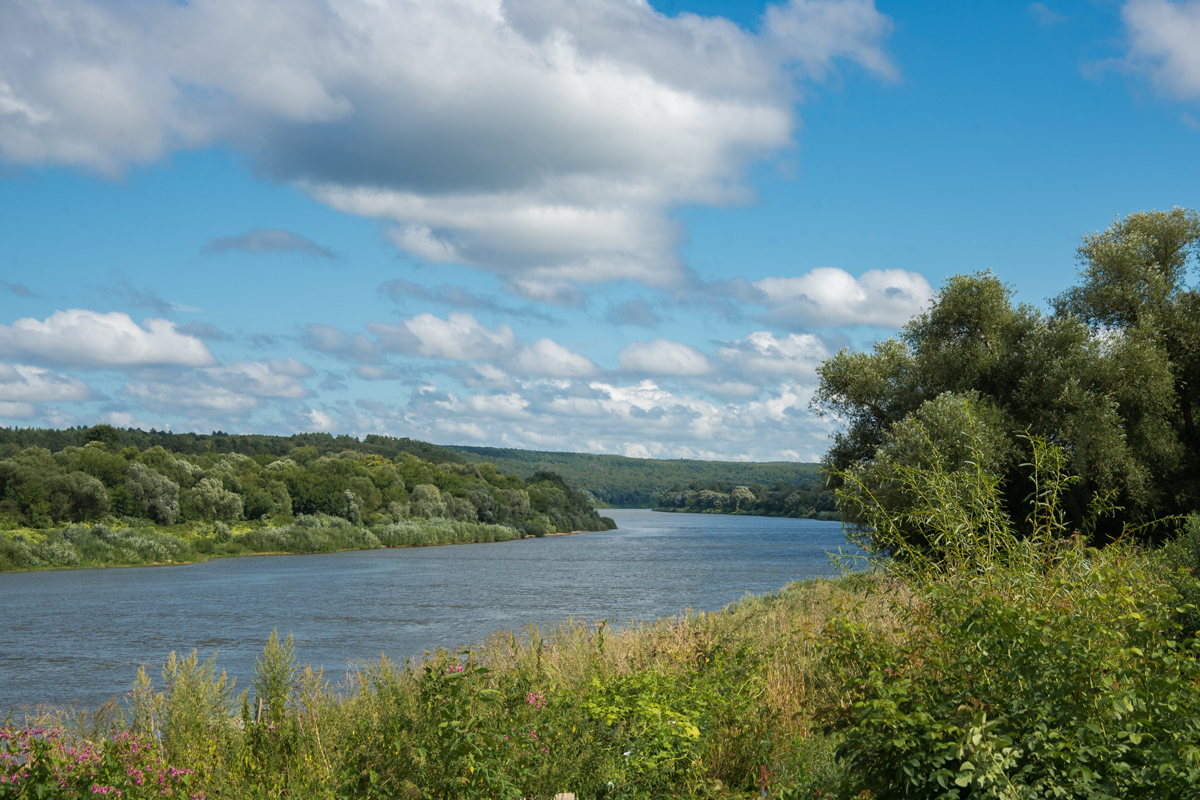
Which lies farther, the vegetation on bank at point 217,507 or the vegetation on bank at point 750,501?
the vegetation on bank at point 750,501

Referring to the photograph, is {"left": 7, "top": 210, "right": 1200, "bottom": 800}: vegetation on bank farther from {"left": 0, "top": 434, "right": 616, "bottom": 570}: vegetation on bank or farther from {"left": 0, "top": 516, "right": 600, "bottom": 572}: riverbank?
{"left": 0, "top": 434, "right": 616, "bottom": 570}: vegetation on bank

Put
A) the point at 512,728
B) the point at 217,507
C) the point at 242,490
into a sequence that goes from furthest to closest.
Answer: the point at 242,490, the point at 217,507, the point at 512,728

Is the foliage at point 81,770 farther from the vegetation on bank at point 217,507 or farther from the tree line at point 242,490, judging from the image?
the tree line at point 242,490

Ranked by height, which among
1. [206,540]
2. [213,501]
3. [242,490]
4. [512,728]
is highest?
[512,728]

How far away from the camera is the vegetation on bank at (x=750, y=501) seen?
125606mm

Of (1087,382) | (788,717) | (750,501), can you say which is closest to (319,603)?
(1087,382)

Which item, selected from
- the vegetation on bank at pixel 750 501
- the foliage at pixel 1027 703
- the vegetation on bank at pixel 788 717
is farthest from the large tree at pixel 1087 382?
the vegetation on bank at pixel 750 501

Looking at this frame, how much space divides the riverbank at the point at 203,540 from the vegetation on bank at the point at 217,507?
0.09 meters

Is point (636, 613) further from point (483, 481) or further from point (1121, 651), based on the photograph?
point (483, 481)

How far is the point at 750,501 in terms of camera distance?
518 ft

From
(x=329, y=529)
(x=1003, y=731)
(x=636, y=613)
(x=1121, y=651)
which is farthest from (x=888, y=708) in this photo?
(x=329, y=529)

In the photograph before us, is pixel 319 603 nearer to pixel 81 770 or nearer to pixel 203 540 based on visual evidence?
pixel 203 540

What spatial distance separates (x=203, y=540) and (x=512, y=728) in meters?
61.6

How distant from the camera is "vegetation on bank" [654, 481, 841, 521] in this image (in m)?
126
